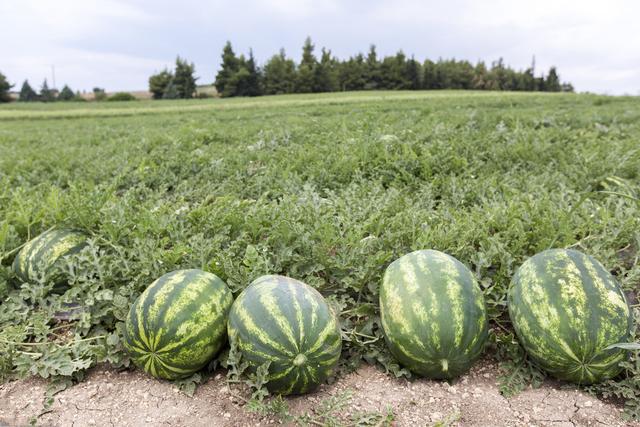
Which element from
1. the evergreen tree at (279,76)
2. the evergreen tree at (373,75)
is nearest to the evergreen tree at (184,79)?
the evergreen tree at (279,76)

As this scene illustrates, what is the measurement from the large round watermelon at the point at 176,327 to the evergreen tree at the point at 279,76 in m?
54.5

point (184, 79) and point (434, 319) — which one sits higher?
point (184, 79)

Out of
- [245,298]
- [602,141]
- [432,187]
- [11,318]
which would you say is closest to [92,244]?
[11,318]

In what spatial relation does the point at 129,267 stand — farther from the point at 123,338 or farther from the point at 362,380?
the point at 362,380

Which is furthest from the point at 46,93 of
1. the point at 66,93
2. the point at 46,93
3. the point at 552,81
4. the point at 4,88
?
the point at 552,81

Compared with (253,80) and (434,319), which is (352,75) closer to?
(253,80)

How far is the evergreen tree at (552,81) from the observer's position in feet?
205

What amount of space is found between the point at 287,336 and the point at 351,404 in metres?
0.46

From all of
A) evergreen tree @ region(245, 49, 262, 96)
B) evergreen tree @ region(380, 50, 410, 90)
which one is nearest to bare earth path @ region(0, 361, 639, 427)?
evergreen tree @ region(245, 49, 262, 96)

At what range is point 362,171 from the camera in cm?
546

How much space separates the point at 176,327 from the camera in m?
2.39

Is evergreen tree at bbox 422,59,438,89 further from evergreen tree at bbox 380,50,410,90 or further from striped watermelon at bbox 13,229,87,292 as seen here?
striped watermelon at bbox 13,229,87,292

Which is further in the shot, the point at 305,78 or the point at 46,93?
the point at 46,93

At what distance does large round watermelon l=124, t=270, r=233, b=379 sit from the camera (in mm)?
2395
